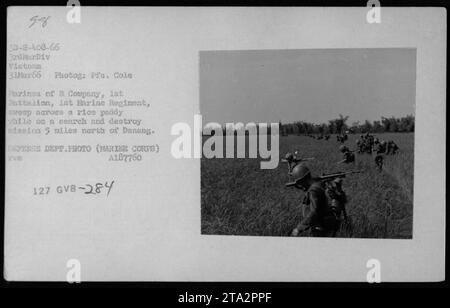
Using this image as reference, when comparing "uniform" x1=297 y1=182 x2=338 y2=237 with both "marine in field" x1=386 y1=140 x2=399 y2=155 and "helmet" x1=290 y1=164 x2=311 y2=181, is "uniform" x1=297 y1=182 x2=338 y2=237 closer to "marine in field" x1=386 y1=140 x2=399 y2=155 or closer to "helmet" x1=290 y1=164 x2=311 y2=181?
"helmet" x1=290 y1=164 x2=311 y2=181

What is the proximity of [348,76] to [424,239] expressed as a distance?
24.1 inches

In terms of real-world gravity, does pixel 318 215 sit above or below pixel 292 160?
below

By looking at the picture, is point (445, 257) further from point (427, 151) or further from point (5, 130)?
point (5, 130)

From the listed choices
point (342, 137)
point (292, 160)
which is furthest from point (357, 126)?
point (292, 160)

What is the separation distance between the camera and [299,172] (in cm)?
157

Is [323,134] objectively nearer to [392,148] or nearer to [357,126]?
[357,126]

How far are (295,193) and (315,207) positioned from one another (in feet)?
0.27

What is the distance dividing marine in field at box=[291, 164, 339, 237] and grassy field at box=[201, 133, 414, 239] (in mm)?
23

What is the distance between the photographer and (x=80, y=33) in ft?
5.19

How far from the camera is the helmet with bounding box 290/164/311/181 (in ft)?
5.15

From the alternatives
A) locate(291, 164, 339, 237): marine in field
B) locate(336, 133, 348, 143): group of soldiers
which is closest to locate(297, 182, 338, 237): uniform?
locate(291, 164, 339, 237): marine in field

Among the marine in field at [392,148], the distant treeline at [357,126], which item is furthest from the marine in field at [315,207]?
the marine in field at [392,148]

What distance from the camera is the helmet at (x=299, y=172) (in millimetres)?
1569

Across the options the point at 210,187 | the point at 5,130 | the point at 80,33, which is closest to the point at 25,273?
the point at 5,130
